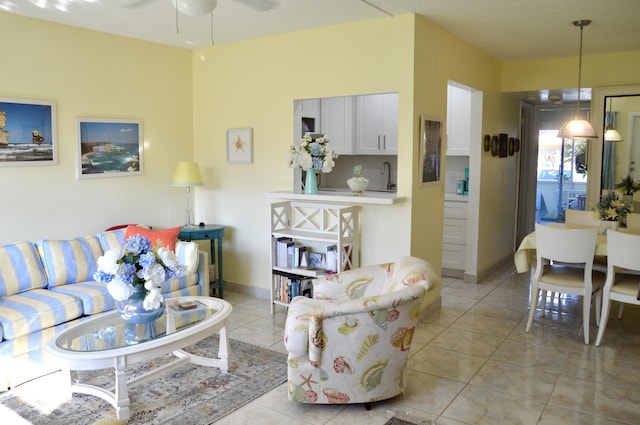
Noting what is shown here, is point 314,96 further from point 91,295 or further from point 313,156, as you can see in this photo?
point 91,295

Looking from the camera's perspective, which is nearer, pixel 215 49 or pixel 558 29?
pixel 558 29

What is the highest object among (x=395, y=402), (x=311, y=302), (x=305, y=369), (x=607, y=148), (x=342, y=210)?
(x=607, y=148)

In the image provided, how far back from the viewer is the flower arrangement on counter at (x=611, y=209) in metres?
4.80

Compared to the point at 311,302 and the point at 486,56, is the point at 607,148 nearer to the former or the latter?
the point at 486,56

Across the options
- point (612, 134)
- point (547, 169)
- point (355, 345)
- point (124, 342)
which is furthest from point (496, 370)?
point (547, 169)

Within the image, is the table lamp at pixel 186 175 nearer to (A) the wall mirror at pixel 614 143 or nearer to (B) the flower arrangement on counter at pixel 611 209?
(B) the flower arrangement on counter at pixel 611 209

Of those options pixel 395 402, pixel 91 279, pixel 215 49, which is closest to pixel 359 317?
pixel 395 402

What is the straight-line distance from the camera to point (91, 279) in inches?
169

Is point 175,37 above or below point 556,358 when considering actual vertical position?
above

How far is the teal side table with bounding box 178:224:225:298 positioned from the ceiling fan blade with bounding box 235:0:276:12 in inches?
87.5

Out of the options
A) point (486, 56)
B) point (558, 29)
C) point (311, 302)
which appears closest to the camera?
point (311, 302)

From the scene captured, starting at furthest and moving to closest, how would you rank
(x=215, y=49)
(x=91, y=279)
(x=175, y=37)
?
(x=215, y=49) → (x=175, y=37) → (x=91, y=279)

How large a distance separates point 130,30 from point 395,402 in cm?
385

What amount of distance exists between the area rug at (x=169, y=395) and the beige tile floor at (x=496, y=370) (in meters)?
0.15
